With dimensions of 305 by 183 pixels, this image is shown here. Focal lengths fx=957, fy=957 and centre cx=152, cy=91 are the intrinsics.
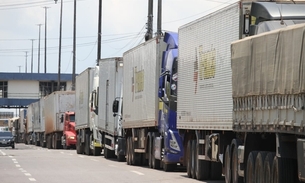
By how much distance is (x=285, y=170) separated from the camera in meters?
15.1

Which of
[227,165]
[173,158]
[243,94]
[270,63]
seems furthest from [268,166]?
[173,158]

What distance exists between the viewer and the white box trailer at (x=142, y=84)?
28.6 meters

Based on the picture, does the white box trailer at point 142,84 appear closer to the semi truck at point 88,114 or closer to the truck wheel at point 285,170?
the semi truck at point 88,114

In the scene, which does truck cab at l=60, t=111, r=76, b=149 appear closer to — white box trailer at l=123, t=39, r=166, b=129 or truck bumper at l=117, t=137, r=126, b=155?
truck bumper at l=117, t=137, r=126, b=155

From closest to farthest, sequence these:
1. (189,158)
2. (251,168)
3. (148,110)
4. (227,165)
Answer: (251,168)
(227,165)
(189,158)
(148,110)

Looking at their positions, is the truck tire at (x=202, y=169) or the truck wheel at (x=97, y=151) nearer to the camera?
the truck tire at (x=202, y=169)

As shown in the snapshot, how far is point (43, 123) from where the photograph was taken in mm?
71000

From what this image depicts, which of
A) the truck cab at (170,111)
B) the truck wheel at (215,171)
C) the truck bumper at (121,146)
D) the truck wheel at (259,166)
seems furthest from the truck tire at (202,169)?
the truck bumper at (121,146)

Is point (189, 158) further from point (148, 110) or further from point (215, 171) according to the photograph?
point (148, 110)

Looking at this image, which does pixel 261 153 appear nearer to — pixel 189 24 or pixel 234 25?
pixel 234 25

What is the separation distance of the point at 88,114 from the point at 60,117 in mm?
15414

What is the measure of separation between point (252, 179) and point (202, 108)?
17.4 ft

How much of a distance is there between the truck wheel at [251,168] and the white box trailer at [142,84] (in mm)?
10929

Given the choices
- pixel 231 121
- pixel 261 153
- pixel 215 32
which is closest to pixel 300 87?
pixel 261 153
